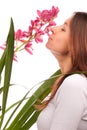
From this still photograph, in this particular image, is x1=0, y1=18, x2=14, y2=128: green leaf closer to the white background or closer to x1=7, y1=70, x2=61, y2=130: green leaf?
x1=7, y1=70, x2=61, y2=130: green leaf

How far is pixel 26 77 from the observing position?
9.08 feet

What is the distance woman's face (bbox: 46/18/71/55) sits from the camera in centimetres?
154

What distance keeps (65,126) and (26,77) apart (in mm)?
1403

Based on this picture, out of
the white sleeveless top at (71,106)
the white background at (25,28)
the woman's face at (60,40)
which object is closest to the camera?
the white sleeveless top at (71,106)

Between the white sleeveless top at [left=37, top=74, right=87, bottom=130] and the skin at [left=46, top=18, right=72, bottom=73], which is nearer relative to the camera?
the white sleeveless top at [left=37, top=74, right=87, bottom=130]

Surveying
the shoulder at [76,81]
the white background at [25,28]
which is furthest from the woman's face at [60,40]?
the white background at [25,28]

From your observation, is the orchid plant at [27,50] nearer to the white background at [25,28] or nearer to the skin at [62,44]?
the skin at [62,44]

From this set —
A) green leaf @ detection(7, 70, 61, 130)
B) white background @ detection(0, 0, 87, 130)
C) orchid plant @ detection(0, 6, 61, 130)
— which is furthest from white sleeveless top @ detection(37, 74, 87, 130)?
white background @ detection(0, 0, 87, 130)

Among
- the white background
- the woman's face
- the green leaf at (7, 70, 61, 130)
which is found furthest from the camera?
the white background

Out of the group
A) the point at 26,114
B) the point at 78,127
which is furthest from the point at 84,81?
the point at 26,114

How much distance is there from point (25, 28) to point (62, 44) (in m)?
1.26

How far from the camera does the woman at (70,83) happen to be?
1.38m

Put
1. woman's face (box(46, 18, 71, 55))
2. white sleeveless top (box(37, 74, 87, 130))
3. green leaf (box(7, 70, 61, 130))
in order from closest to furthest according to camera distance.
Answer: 1. white sleeveless top (box(37, 74, 87, 130))
2. woman's face (box(46, 18, 71, 55))
3. green leaf (box(7, 70, 61, 130))

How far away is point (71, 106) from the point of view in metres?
1.37
